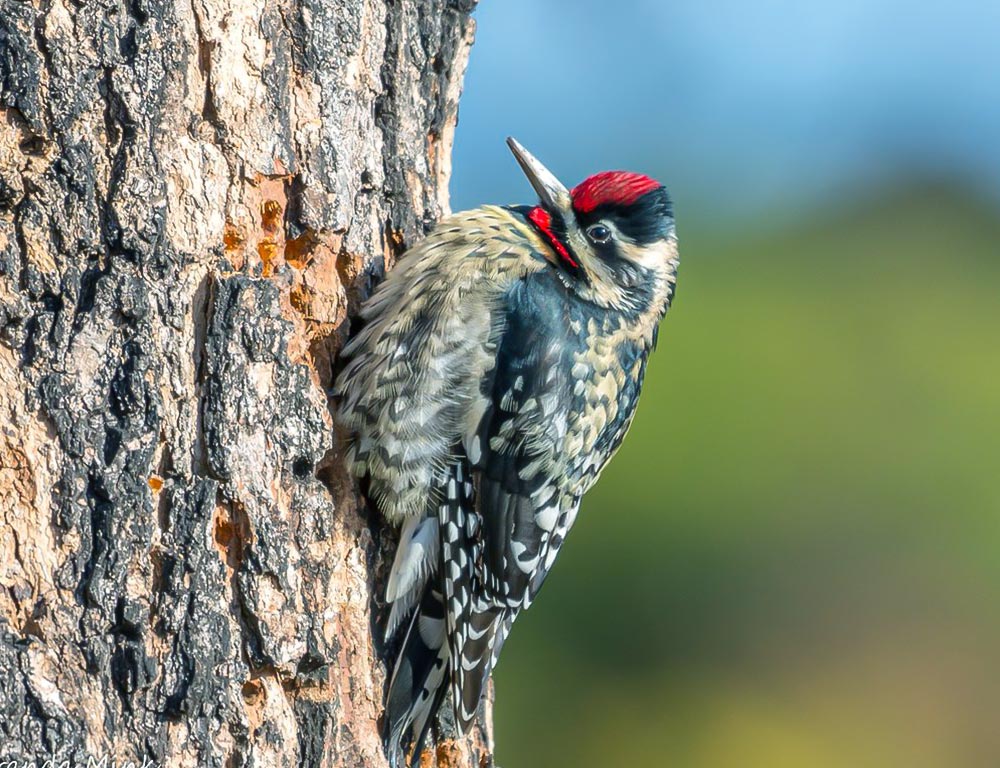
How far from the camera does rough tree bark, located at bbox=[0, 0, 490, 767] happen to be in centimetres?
221

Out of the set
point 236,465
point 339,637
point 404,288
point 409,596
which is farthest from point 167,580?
point 404,288

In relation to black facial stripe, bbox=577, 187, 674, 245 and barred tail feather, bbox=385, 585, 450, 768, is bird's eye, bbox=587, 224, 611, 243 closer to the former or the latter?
black facial stripe, bbox=577, 187, 674, 245

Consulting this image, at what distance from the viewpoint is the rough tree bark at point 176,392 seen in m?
2.21

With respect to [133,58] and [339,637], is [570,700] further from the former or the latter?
[133,58]

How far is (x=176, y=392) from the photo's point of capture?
2363 millimetres

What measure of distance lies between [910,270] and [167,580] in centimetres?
510

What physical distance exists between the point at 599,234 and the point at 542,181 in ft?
0.72

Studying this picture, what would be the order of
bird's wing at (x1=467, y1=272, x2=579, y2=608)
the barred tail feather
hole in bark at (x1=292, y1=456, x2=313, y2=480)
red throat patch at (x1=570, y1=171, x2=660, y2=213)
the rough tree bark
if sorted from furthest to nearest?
1. red throat patch at (x1=570, y1=171, x2=660, y2=213)
2. bird's wing at (x1=467, y1=272, x2=579, y2=608)
3. the barred tail feather
4. hole in bark at (x1=292, y1=456, x2=313, y2=480)
5. the rough tree bark

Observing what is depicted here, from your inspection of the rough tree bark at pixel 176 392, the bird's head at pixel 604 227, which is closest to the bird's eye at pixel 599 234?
the bird's head at pixel 604 227

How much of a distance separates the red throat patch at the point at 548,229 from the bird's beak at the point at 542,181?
0.02 metres

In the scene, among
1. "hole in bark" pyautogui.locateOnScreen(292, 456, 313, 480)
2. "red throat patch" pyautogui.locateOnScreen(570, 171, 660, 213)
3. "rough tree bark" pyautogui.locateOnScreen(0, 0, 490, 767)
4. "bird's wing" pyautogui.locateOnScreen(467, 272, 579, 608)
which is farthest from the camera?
"red throat patch" pyautogui.locateOnScreen(570, 171, 660, 213)

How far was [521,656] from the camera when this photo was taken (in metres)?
5.93

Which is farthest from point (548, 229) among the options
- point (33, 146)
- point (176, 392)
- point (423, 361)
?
point (33, 146)

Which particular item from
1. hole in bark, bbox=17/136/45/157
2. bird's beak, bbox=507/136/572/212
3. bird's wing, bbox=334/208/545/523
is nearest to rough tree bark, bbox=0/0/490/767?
hole in bark, bbox=17/136/45/157
